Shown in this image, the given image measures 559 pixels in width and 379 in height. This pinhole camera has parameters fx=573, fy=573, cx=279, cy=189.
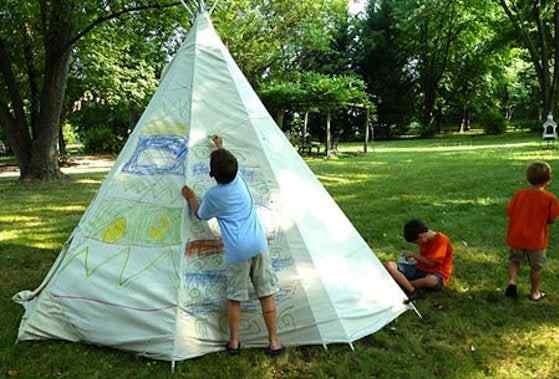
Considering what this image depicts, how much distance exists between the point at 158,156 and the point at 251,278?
54.1 inches

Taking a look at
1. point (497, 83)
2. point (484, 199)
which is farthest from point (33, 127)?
point (497, 83)

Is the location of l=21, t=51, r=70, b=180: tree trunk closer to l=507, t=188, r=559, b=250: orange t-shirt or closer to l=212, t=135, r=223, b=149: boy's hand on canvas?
l=212, t=135, r=223, b=149: boy's hand on canvas

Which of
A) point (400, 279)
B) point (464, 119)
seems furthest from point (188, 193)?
point (464, 119)

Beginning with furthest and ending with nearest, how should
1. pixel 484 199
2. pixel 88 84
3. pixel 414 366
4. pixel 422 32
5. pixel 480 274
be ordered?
pixel 422 32
pixel 88 84
pixel 484 199
pixel 480 274
pixel 414 366

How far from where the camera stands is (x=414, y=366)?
4215 millimetres

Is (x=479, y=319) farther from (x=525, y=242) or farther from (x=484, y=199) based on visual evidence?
(x=484, y=199)

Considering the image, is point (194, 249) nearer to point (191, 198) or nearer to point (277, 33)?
point (191, 198)

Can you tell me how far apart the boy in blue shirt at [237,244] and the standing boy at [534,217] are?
2474 mm

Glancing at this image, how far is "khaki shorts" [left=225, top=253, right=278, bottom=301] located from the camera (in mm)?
4277

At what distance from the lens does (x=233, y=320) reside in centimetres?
434

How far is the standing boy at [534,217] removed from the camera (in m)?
5.21

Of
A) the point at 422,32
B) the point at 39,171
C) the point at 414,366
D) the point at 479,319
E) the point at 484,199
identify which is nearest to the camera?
the point at 414,366

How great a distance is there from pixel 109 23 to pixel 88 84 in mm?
9799

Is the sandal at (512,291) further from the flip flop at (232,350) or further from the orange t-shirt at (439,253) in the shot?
the flip flop at (232,350)
